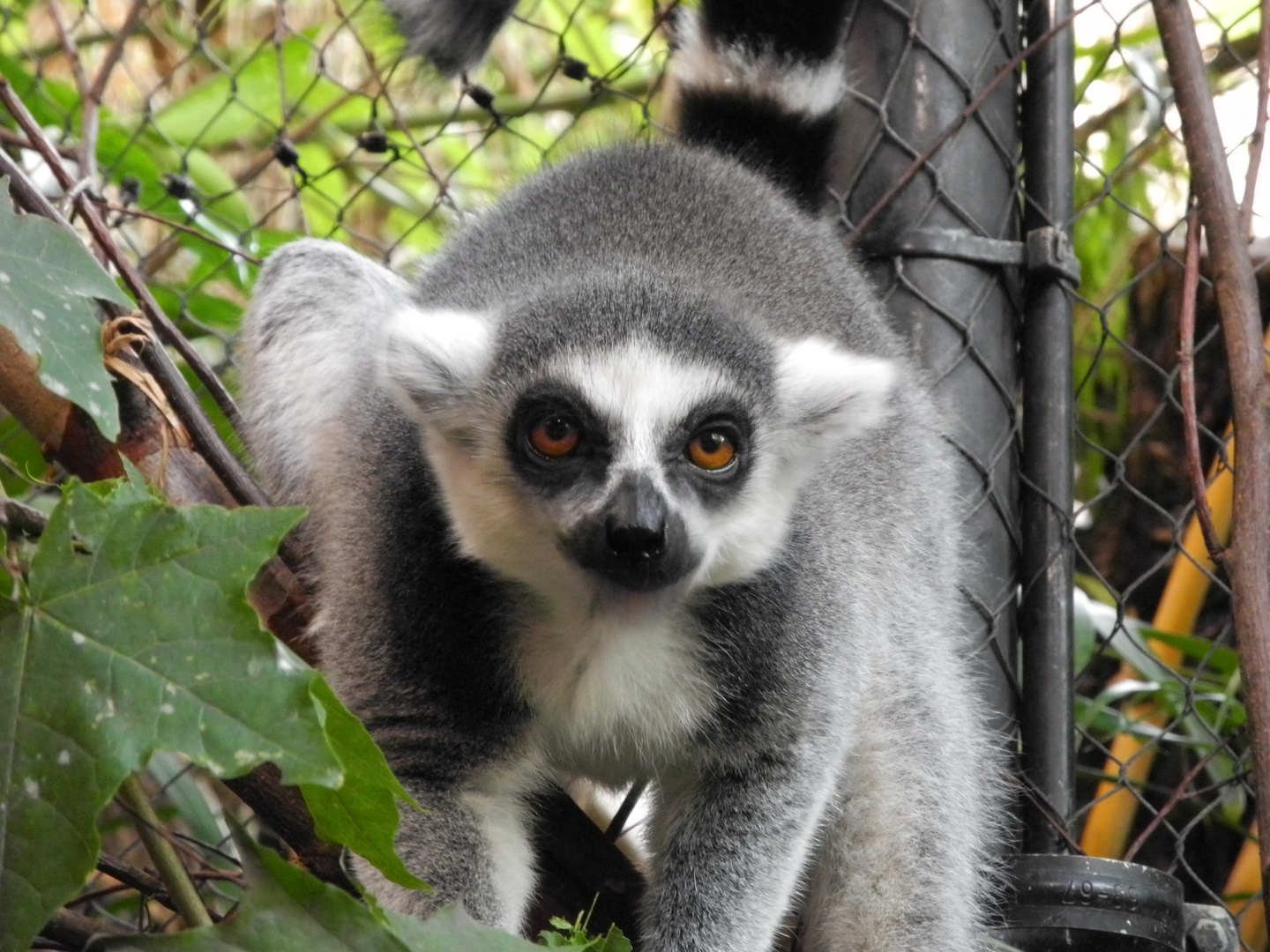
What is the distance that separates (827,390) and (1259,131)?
2.87 feet

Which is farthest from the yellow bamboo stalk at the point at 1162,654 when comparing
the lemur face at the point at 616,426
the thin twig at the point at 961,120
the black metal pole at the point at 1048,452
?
the lemur face at the point at 616,426

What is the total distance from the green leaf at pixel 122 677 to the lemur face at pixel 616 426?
0.79 meters

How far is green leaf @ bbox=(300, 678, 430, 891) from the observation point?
3.93 ft

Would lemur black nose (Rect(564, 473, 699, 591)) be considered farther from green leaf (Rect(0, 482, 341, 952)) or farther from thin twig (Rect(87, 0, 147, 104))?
thin twig (Rect(87, 0, 147, 104))

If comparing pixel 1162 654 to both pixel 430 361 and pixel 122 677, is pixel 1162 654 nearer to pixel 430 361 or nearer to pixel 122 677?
pixel 430 361

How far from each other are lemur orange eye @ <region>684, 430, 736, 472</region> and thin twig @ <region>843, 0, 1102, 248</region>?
812mm

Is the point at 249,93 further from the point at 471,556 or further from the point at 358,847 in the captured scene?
the point at 358,847

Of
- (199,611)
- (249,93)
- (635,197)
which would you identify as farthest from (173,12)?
(199,611)

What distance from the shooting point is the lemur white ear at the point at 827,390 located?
217 cm

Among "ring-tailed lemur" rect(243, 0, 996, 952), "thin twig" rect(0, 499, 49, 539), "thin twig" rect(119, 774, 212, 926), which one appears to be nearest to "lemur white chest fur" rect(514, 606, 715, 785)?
"ring-tailed lemur" rect(243, 0, 996, 952)

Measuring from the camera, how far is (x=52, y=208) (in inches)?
69.6

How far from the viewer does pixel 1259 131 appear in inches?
89.5

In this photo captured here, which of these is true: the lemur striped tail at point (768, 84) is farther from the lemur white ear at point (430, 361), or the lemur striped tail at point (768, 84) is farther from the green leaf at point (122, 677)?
the green leaf at point (122, 677)

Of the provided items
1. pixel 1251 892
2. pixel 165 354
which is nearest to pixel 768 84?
pixel 165 354
